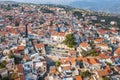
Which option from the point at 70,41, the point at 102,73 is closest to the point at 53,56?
the point at 70,41

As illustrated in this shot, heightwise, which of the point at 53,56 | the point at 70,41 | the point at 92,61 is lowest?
the point at 53,56

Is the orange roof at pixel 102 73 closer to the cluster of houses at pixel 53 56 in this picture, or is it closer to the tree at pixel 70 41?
the cluster of houses at pixel 53 56

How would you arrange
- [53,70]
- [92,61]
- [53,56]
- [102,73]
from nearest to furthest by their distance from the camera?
[102,73], [53,70], [92,61], [53,56]

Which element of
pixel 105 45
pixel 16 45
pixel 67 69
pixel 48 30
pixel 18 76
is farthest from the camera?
pixel 48 30

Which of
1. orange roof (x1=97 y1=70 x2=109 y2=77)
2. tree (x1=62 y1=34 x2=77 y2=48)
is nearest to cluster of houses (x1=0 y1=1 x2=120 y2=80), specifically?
orange roof (x1=97 y1=70 x2=109 y2=77)

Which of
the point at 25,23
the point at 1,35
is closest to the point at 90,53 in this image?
the point at 1,35

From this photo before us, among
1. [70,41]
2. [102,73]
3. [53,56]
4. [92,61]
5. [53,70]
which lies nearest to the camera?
[102,73]

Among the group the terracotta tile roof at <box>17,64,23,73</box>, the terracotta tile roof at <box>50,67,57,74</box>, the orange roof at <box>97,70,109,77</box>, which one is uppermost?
the terracotta tile roof at <box>17,64,23,73</box>

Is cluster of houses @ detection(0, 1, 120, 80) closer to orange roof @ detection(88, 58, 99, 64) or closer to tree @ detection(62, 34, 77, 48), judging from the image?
orange roof @ detection(88, 58, 99, 64)

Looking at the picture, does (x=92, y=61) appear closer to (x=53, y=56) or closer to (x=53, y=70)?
(x=53, y=70)

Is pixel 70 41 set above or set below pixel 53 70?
above

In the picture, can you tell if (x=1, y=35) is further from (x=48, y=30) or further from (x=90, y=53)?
(x=90, y=53)
